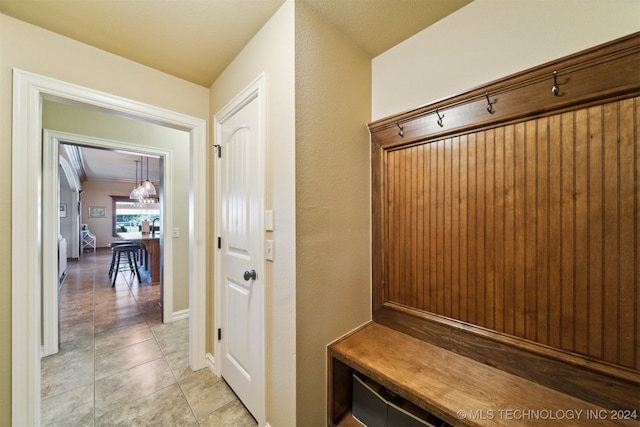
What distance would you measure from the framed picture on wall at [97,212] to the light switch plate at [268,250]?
37.8ft

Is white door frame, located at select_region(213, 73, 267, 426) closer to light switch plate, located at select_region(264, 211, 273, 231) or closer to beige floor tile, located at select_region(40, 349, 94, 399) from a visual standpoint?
light switch plate, located at select_region(264, 211, 273, 231)

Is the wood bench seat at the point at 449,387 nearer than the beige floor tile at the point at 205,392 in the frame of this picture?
Yes

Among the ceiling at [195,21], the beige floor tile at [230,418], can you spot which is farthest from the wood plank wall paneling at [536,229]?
the beige floor tile at [230,418]

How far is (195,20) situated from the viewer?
1.33 m

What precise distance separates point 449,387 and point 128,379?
7.57 ft

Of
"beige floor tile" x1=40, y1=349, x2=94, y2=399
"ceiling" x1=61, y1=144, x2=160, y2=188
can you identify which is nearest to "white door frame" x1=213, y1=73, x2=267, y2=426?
"beige floor tile" x1=40, y1=349, x2=94, y2=399

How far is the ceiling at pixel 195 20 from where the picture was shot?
1227 mm

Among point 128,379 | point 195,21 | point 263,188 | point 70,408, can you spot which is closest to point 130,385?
point 128,379

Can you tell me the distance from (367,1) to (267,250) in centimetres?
145

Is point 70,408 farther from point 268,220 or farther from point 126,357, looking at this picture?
point 268,220

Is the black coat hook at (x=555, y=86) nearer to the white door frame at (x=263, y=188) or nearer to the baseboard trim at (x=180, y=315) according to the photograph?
the white door frame at (x=263, y=188)

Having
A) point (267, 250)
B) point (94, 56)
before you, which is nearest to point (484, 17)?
point (267, 250)

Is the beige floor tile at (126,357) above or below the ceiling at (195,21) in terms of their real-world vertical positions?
below

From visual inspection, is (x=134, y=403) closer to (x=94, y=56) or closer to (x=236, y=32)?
(x=94, y=56)
